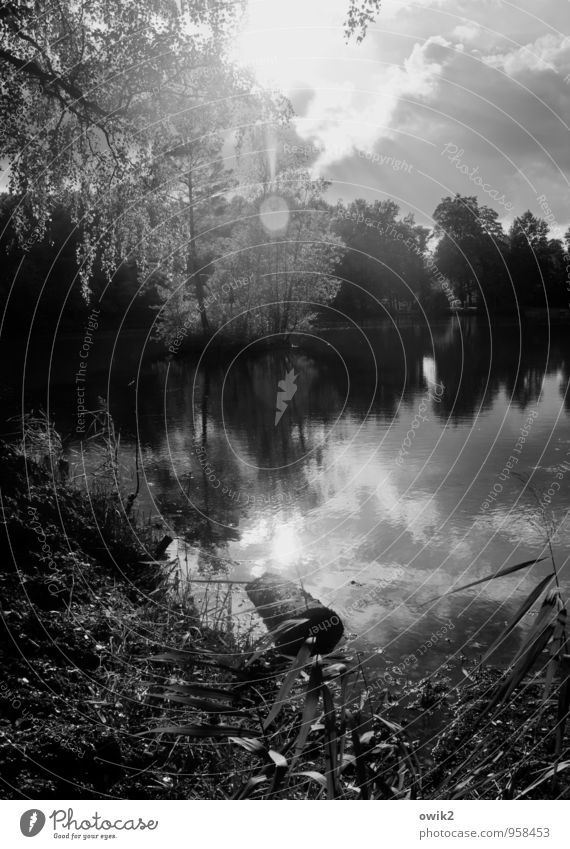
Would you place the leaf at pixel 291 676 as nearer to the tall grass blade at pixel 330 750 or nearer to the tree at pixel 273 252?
the tall grass blade at pixel 330 750

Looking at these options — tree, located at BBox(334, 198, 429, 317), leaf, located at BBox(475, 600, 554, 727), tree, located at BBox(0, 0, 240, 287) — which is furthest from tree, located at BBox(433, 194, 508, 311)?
leaf, located at BBox(475, 600, 554, 727)

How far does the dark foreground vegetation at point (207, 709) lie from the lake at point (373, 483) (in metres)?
1.13

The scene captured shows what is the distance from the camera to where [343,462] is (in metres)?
13.6

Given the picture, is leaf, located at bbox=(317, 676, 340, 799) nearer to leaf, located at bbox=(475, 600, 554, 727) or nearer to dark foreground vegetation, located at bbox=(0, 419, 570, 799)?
dark foreground vegetation, located at bbox=(0, 419, 570, 799)

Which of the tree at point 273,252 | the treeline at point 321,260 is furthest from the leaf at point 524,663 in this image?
the tree at point 273,252

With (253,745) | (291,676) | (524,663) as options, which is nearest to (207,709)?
(253,745)

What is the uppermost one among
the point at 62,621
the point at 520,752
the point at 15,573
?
the point at 15,573

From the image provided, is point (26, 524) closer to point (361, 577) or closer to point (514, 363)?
point (361, 577)

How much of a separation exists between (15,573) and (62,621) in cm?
66

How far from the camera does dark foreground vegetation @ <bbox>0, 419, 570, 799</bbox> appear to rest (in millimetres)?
3385

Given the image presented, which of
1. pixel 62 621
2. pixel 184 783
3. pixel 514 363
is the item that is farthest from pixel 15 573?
pixel 514 363

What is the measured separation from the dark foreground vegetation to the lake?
113 centimetres

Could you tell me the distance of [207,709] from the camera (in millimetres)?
3650

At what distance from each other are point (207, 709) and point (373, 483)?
335 inches
